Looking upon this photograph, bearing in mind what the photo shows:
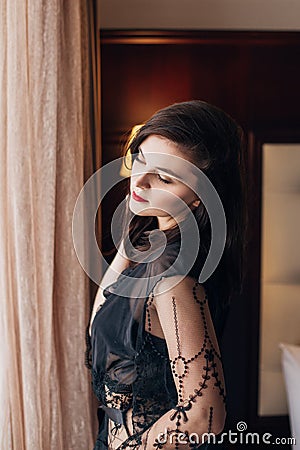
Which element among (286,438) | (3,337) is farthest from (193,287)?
(286,438)

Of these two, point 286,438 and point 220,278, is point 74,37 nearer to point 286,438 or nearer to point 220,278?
point 220,278

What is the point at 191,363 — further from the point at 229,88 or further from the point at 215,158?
the point at 229,88

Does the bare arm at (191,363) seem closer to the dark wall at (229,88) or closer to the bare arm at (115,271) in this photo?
the bare arm at (115,271)

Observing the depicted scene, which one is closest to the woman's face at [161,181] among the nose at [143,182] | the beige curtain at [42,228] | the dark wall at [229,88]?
the nose at [143,182]

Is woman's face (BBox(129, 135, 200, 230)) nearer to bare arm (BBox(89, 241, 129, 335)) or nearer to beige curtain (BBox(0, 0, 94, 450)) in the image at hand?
bare arm (BBox(89, 241, 129, 335))

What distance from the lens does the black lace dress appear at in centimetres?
120

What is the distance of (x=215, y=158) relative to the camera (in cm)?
125

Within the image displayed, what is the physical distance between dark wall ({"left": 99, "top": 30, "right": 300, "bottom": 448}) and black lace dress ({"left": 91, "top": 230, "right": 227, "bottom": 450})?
120cm

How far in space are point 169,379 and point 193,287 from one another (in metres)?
0.20

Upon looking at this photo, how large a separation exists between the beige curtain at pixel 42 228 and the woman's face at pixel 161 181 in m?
0.41

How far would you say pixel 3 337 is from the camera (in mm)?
1617

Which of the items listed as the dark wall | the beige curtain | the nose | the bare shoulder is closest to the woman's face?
the nose

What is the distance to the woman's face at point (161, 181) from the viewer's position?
4.13 feet

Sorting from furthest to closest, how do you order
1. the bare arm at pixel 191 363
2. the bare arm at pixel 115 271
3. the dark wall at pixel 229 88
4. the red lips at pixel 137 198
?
the dark wall at pixel 229 88 → the bare arm at pixel 115 271 → the red lips at pixel 137 198 → the bare arm at pixel 191 363
